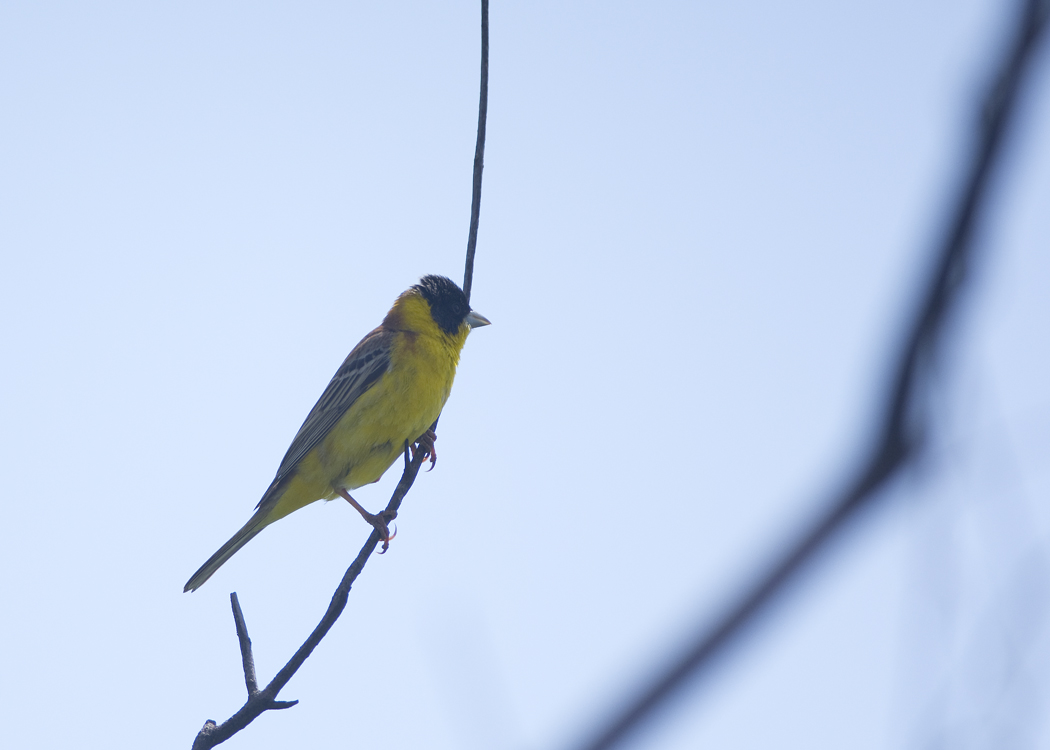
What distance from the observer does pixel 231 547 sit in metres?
7.63

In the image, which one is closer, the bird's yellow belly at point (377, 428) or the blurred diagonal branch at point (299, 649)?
the blurred diagonal branch at point (299, 649)

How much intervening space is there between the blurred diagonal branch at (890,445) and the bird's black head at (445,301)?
748 cm

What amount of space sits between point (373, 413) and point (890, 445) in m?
6.92

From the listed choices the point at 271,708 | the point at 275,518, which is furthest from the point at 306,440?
the point at 271,708

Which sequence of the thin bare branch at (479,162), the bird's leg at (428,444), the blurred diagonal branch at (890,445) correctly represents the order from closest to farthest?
the blurred diagonal branch at (890,445)
the thin bare branch at (479,162)
the bird's leg at (428,444)

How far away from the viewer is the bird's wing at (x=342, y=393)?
7.86 m

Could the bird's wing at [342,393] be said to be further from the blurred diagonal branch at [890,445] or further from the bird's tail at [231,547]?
the blurred diagonal branch at [890,445]

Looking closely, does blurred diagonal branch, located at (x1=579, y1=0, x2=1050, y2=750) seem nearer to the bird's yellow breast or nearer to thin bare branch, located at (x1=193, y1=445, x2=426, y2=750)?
thin bare branch, located at (x1=193, y1=445, x2=426, y2=750)

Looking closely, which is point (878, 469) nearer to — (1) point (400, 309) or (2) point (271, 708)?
(2) point (271, 708)

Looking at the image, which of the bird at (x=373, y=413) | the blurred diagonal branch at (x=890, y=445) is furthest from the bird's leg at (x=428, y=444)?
the blurred diagonal branch at (x=890, y=445)

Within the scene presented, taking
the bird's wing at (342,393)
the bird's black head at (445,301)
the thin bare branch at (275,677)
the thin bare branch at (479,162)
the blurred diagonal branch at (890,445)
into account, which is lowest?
the blurred diagonal branch at (890,445)

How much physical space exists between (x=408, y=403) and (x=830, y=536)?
677cm

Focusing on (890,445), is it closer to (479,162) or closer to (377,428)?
(479,162)

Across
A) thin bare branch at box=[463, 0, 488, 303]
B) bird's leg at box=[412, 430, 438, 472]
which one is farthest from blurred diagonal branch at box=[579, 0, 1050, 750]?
bird's leg at box=[412, 430, 438, 472]
